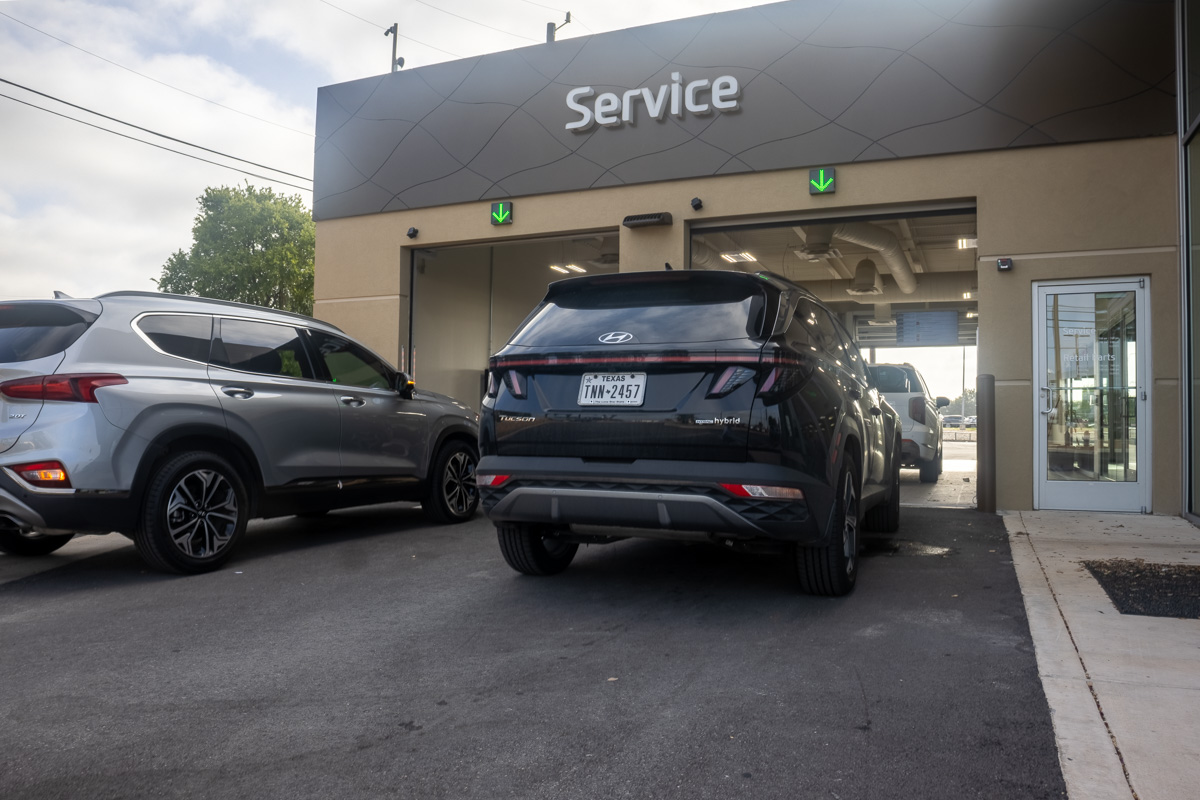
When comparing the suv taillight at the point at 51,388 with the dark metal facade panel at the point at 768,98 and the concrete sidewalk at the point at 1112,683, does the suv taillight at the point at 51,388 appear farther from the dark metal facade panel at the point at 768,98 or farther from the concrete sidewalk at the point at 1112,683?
the dark metal facade panel at the point at 768,98

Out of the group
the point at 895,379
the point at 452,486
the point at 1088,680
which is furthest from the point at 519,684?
the point at 895,379

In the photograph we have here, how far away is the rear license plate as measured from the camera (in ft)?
14.2

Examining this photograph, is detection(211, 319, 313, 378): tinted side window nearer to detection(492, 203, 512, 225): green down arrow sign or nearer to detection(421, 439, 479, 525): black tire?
detection(421, 439, 479, 525): black tire

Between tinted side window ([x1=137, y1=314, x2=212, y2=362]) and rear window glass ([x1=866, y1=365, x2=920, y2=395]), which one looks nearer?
tinted side window ([x1=137, y1=314, x2=212, y2=362])

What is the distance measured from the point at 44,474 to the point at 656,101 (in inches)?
301

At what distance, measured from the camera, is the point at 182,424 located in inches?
215

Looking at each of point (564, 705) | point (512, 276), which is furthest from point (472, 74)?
point (564, 705)

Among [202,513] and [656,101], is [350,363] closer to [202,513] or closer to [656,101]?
[202,513]

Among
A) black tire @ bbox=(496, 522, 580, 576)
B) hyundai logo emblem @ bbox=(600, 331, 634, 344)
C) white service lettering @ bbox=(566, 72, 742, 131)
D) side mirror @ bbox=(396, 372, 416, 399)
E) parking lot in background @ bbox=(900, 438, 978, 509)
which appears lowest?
parking lot in background @ bbox=(900, 438, 978, 509)

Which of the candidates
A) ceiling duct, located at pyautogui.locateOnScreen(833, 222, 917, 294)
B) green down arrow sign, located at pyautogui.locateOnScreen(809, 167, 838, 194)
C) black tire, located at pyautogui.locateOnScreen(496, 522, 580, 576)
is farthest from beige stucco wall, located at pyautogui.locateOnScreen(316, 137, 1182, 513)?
black tire, located at pyautogui.locateOnScreen(496, 522, 580, 576)

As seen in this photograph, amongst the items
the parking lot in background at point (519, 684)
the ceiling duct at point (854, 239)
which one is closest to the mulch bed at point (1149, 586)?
the parking lot in background at point (519, 684)

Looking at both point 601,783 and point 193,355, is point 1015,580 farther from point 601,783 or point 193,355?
point 193,355

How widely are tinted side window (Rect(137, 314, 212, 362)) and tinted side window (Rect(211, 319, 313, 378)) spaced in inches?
3.4

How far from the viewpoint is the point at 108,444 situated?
5082mm
